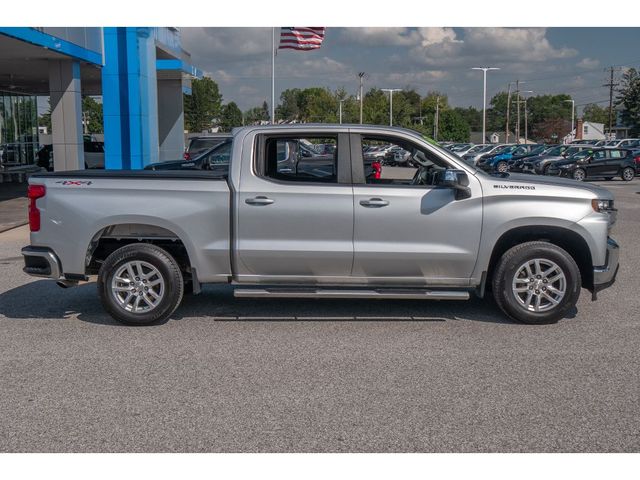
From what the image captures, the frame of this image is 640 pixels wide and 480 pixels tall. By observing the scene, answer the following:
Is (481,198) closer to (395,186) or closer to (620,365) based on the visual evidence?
(395,186)

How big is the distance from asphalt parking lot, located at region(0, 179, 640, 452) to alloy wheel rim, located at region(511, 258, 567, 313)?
0.26m

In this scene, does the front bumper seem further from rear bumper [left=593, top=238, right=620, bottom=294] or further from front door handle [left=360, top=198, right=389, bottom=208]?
front door handle [left=360, top=198, right=389, bottom=208]

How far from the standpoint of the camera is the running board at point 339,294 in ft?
23.5

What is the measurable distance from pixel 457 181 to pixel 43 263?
4.16m

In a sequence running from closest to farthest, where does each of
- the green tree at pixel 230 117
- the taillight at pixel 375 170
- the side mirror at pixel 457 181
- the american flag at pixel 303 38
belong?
1. the side mirror at pixel 457 181
2. the taillight at pixel 375 170
3. the american flag at pixel 303 38
4. the green tree at pixel 230 117

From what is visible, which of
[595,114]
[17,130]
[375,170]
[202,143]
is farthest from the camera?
[595,114]

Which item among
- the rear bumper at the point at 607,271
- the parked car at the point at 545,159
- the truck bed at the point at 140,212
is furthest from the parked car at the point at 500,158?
the truck bed at the point at 140,212

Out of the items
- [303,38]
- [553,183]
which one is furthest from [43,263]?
[303,38]

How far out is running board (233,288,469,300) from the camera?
7176 millimetres

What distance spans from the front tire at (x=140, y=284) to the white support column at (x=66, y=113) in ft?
48.4

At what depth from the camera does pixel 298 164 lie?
8.02 m

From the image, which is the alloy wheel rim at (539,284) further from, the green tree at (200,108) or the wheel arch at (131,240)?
the green tree at (200,108)

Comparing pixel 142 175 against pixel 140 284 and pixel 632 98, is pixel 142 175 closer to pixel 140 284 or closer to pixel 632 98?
pixel 140 284

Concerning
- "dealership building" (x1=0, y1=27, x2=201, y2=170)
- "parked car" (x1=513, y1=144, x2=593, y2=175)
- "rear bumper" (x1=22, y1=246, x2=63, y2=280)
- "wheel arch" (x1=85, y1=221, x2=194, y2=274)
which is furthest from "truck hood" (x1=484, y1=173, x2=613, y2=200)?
"parked car" (x1=513, y1=144, x2=593, y2=175)
